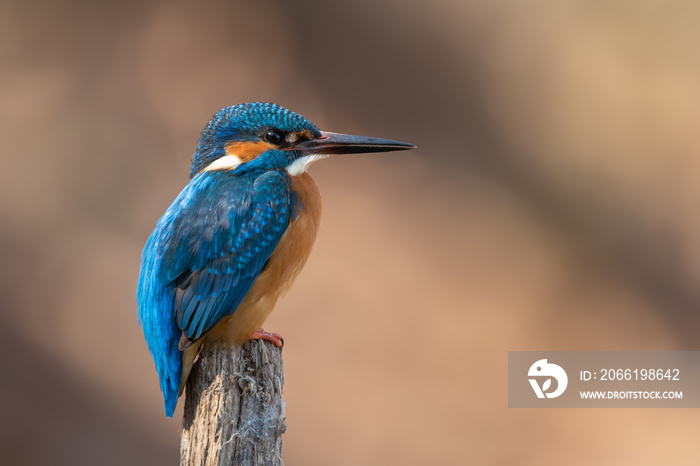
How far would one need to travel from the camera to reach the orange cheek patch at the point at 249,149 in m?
2.02

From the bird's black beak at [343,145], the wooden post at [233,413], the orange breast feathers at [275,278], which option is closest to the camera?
Answer: the wooden post at [233,413]

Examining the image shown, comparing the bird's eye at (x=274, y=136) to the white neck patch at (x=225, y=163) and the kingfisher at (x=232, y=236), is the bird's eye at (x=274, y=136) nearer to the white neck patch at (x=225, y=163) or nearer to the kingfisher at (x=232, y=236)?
the kingfisher at (x=232, y=236)

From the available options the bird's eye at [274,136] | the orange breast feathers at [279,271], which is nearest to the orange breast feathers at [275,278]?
the orange breast feathers at [279,271]

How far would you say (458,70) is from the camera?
509 cm

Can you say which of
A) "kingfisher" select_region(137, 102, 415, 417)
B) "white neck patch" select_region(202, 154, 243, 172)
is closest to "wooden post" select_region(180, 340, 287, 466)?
"kingfisher" select_region(137, 102, 415, 417)

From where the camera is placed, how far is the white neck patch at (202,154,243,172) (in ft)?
6.59

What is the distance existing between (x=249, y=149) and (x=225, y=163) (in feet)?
0.27

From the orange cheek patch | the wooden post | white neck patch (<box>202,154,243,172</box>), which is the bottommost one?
the wooden post

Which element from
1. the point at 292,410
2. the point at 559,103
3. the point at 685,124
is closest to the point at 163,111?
the point at 292,410

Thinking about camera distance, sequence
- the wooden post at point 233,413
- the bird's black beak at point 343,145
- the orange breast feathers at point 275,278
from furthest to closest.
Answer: the bird's black beak at point 343,145, the orange breast feathers at point 275,278, the wooden post at point 233,413

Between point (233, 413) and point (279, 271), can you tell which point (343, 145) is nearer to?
point (279, 271)

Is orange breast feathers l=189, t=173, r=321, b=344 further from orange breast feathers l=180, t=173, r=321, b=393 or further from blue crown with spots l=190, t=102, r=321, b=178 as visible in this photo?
blue crown with spots l=190, t=102, r=321, b=178

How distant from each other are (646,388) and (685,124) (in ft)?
5.98

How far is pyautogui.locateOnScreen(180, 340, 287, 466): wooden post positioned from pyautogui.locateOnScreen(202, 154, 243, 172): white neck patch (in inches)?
21.6
